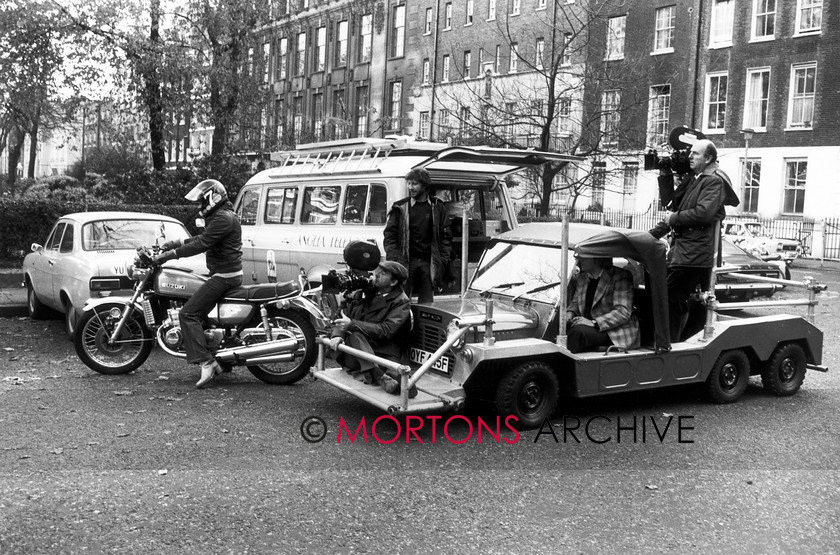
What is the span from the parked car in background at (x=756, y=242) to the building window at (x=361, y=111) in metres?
21.8

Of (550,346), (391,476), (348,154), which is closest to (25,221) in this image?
(348,154)

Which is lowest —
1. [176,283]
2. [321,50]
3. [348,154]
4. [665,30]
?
[176,283]

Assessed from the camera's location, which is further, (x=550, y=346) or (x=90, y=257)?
(x=90, y=257)

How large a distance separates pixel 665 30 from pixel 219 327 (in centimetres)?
3375

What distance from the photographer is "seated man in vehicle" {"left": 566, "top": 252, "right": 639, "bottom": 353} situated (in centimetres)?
730

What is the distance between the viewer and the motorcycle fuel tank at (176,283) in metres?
8.73

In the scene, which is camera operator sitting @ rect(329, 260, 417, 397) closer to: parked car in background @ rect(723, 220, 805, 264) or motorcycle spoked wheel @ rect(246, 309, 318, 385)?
motorcycle spoked wheel @ rect(246, 309, 318, 385)

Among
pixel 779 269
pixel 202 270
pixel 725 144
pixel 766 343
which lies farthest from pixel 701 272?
pixel 725 144

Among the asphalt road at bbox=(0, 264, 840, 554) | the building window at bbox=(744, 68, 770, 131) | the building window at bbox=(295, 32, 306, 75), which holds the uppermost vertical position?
the building window at bbox=(295, 32, 306, 75)

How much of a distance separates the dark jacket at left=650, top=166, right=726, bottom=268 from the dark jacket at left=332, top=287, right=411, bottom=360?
7.35 feet

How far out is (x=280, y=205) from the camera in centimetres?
1243

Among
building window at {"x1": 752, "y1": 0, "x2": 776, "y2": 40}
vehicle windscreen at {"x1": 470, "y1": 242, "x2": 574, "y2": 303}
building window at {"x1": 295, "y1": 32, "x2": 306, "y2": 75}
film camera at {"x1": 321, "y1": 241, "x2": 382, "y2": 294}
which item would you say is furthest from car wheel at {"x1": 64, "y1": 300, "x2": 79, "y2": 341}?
building window at {"x1": 295, "y1": 32, "x2": 306, "y2": 75}

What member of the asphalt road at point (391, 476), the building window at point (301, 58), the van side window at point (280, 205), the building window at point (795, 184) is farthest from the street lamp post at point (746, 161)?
the building window at point (301, 58)

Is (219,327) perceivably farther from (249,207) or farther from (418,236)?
(249,207)
